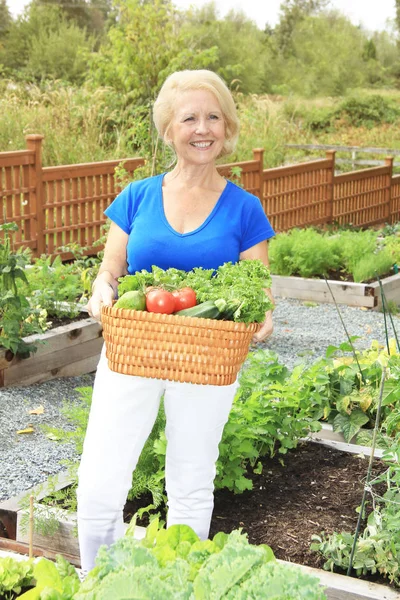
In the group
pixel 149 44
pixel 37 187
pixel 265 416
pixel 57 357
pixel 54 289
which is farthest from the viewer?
pixel 149 44

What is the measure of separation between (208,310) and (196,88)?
2.40ft

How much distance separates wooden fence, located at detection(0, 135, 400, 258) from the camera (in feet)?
27.6

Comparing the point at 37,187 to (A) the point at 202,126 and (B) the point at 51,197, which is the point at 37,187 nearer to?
(B) the point at 51,197

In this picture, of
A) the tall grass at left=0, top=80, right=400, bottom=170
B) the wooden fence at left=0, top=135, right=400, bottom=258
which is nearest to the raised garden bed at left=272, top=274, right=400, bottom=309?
the wooden fence at left=0, top=135, right=400, bottom=258

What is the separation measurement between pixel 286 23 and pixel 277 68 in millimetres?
10267

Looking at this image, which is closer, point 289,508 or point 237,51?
point 289,508

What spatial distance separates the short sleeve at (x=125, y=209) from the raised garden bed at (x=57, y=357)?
2509 millimetres

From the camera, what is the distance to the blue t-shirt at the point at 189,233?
269 cm

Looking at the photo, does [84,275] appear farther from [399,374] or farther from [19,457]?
[399,374]

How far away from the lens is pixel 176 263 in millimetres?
2707

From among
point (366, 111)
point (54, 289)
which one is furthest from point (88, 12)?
point (54, 289)

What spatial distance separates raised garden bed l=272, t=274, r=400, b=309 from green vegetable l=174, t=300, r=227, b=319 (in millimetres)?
5403

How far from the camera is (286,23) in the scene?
5103 cm

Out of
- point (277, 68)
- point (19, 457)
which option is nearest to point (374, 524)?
point (19, 457)
